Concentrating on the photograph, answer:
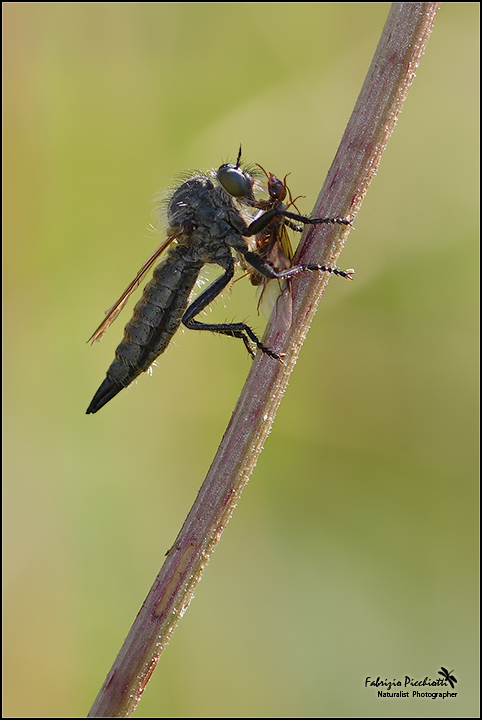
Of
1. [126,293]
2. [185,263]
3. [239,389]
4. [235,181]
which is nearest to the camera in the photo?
[235,181]

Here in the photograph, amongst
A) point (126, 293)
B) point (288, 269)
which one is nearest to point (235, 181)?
point (126, 293)

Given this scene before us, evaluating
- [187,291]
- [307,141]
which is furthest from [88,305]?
[307,141]

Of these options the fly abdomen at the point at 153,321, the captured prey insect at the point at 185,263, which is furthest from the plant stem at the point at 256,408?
the fly abdomen at the point at 153,321

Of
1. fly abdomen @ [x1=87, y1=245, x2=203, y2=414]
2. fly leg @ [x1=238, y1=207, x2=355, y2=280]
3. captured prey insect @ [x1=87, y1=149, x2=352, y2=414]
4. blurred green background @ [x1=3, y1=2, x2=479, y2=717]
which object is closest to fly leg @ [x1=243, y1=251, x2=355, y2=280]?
fly leg @ [x1=238, y1=207, x2=355, y2=280]

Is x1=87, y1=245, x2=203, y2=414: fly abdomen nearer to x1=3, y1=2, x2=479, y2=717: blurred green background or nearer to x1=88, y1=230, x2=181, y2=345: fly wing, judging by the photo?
x1=88, y1=230, x2=181, y2=345: fly wing

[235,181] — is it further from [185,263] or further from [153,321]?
[153,321]

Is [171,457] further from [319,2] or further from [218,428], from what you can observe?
[319,2]
